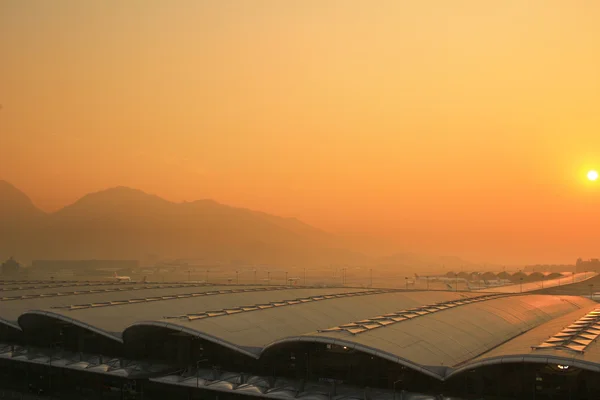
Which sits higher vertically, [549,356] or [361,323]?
[361,323]

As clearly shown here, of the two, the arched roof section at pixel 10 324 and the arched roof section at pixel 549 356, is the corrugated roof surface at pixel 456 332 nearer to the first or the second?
the arched roof section at pixel 549 356

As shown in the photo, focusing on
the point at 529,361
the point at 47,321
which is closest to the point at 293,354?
the point at 529,361

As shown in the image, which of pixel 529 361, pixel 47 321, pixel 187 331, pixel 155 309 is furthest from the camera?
pixel 155 309

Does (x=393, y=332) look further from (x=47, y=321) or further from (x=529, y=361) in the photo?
(x=47, y=321)

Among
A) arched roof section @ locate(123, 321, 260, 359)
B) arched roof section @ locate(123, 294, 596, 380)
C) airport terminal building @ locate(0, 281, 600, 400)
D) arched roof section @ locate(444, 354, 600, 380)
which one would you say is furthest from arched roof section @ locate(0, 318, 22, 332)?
arched roof section @ locate(444, 354, 600, 380)

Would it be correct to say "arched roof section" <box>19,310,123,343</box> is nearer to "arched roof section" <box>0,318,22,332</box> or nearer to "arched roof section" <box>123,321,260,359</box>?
"arched roof section" <box>0,318,22,332</box>

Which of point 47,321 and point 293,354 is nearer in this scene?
point 293,354

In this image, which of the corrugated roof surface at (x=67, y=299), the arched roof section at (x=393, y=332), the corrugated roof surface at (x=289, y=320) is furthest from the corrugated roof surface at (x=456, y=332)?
the corrugated roof surface at (x=67, y=299)
